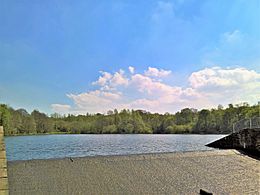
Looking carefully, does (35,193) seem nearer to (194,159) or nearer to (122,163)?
(122,163)

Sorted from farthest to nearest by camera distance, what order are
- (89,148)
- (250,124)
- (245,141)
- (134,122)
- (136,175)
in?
(134,122)
(89,148)
(250,124)
(245,141)
(136,175)

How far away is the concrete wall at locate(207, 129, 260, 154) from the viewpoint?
543 inches

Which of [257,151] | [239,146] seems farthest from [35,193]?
[239,146]

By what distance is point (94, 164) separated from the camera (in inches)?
393

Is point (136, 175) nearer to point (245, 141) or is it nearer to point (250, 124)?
point (245, 141)

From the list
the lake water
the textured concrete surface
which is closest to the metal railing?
the lake water

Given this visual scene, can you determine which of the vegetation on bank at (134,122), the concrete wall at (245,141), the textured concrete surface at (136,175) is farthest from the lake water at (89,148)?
the vegetation on bank at (134,122)

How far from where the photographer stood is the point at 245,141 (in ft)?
48.1

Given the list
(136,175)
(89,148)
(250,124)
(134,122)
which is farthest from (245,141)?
(134,122)

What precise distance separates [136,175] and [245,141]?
25.7ft

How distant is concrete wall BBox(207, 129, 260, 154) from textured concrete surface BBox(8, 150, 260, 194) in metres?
2.26

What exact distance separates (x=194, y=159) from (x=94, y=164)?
4047mm

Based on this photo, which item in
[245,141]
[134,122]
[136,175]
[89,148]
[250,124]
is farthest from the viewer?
[134,122]

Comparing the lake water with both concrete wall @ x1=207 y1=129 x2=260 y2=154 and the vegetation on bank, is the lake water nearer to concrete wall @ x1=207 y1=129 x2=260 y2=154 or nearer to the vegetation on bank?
concrete wall @ x1=207 y1=129 x2=260 y2=154
